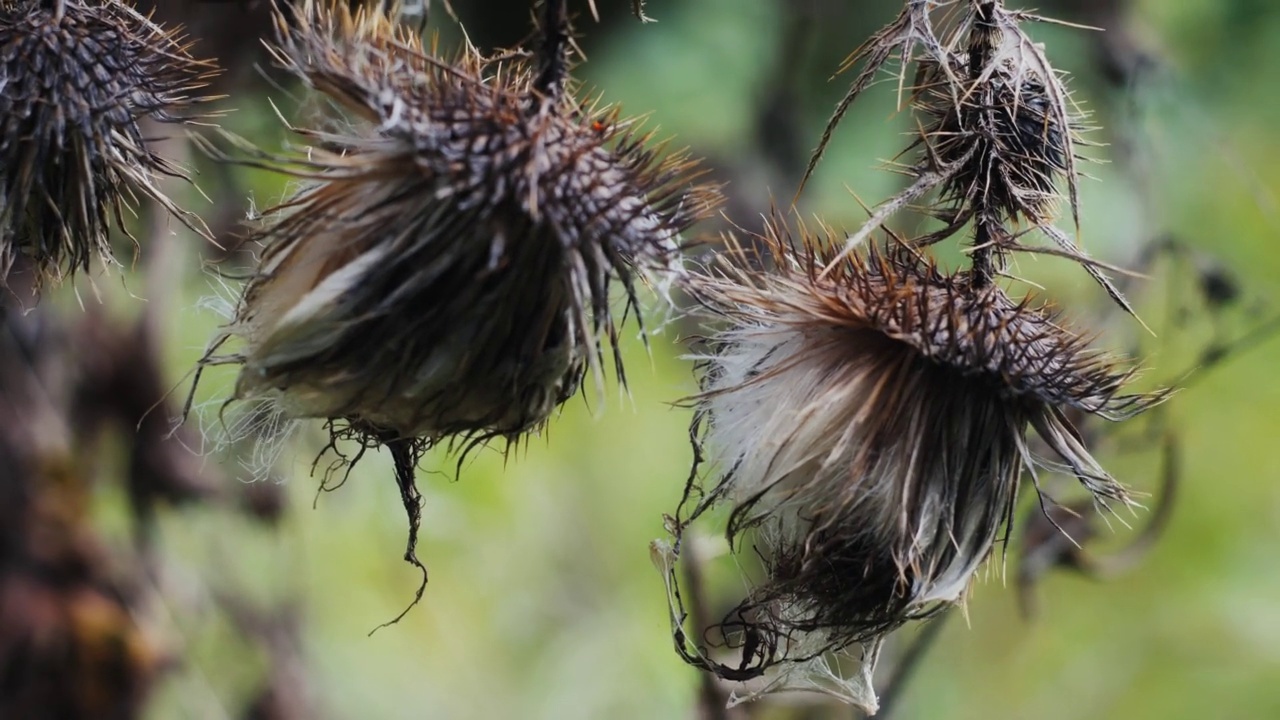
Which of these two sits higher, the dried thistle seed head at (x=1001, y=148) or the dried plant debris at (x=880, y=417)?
the dried thistle seed head at (x=1001, y=148)

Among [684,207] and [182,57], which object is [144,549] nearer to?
[182,57]

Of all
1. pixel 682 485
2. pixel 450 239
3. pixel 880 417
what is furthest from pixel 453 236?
pixel 682 485

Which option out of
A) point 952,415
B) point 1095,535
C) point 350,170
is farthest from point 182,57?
point 1095,535

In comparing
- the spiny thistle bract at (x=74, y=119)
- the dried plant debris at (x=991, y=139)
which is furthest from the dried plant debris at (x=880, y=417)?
the spiny thistle bract at (x=74, y=119)

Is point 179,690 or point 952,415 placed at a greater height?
point 952,415

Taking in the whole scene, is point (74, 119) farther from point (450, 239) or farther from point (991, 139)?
point (991, 139)

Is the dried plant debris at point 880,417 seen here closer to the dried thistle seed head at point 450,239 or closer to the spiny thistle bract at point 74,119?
the dried thistle seed head at point 450,239
